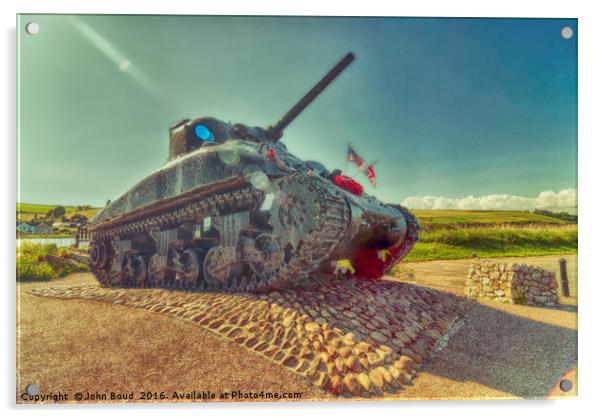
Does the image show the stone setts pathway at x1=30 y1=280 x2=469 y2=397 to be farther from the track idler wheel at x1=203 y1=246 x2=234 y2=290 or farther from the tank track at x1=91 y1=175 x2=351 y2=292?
the track idler wheel at x1=203 y1=246 x2=234 y2=290

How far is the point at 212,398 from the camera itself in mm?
3646

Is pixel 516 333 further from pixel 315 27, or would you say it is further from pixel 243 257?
pixel 315 27

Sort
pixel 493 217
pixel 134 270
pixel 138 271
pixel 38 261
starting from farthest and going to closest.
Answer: pixel 134 270 < pixel 138 271 < pixel 493 217 < pixel 38 261

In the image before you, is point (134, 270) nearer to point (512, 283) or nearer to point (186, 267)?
point (186, 267)

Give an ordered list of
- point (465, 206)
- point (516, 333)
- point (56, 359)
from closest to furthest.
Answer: point (56, 359) < point (516, 333) < point (465, 206)

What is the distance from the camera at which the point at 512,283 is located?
6293mm

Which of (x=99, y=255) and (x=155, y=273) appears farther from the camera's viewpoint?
(x=99, y=255)

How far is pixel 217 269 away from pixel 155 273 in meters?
2.14

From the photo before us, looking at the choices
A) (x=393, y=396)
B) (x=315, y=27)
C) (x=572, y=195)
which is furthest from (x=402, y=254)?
(x=315, y=27)

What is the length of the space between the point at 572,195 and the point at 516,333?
201 centimetres

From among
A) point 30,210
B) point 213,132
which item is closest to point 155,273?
point 213,132

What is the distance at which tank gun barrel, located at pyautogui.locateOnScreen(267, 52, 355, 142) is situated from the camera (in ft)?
16.8

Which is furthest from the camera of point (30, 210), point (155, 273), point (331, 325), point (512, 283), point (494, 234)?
point (155, 273)

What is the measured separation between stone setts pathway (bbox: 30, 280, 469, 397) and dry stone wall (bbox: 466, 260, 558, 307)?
102 centimetres
